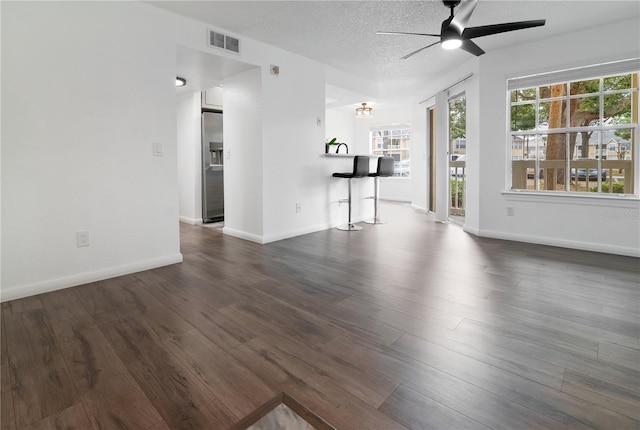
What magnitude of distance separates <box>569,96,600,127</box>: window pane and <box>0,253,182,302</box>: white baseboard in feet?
15.6

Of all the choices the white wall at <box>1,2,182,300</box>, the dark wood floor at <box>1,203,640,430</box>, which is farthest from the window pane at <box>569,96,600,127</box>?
the white wall at <box>1,2,182,300</box>

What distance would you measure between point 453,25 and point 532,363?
8.60 feet

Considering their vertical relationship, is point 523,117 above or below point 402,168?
above

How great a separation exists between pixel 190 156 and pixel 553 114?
5.22 m

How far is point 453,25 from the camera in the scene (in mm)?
2850

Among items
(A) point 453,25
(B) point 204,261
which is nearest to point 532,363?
(A) point 453,25

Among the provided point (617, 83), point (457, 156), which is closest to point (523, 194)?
point (617, 83)

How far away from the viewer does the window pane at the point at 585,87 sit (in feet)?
12.7

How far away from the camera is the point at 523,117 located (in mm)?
4352

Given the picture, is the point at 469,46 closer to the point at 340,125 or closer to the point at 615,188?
the point at 615,188

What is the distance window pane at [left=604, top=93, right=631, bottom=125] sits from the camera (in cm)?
369

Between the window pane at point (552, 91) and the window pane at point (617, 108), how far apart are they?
423mm

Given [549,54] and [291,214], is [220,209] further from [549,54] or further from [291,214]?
[549,54]

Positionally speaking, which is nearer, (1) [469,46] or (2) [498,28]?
(2) [498,28]
